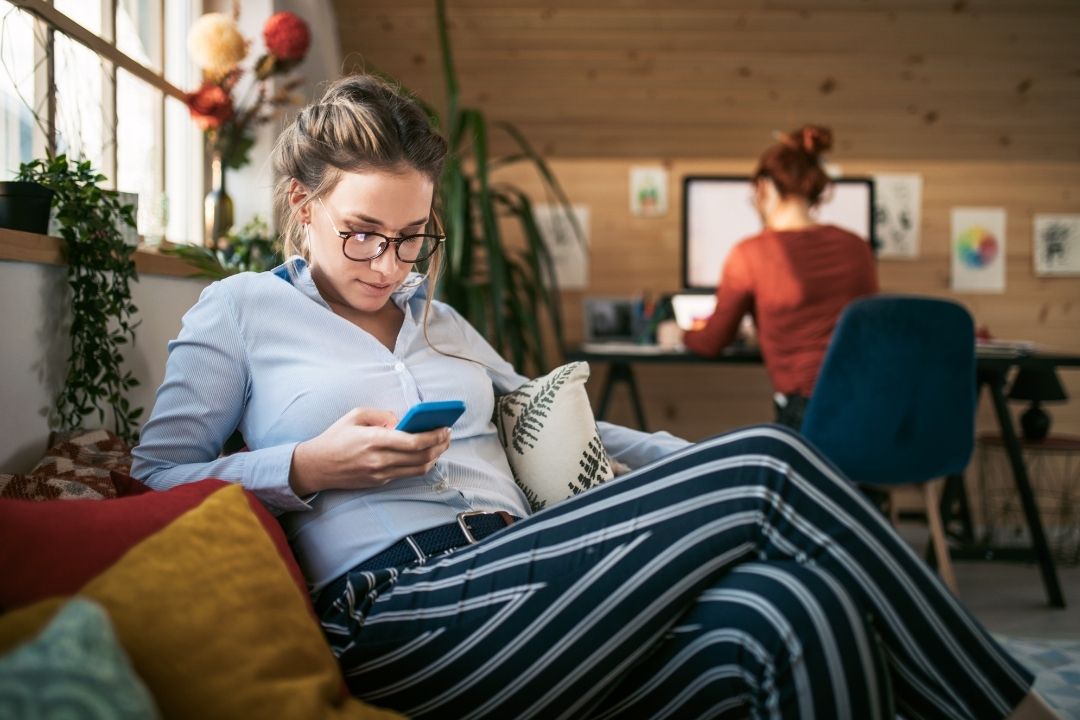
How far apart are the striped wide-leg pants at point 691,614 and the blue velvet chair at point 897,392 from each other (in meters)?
1.49

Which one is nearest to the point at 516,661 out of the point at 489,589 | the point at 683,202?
the point at 489,589

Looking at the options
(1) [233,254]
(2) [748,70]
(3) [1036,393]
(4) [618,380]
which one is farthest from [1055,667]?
(2) [748,70]

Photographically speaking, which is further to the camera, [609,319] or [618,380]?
[609,319]

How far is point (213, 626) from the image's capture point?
783mm

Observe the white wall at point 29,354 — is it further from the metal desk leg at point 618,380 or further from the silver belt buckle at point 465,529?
the metal desk leg at point 618,380

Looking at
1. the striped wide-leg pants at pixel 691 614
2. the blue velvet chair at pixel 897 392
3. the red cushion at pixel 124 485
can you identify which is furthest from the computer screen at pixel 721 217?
the red cushion at pixel 124 485

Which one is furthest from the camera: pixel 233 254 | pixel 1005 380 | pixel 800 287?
pixel 1005 380

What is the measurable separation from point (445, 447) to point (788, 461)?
0.42 metres

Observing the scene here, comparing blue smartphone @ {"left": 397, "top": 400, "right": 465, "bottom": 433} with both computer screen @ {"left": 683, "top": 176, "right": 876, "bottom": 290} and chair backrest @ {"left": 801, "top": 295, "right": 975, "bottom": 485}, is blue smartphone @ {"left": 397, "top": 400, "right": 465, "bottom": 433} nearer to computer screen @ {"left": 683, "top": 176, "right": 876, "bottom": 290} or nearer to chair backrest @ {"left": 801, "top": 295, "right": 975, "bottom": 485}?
chair backrest @ {"left": 801, "top": 295, "right": 975, "bottom": 485}

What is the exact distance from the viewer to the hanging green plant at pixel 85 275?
1556mm

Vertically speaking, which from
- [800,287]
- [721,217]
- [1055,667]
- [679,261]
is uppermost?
[721,217]

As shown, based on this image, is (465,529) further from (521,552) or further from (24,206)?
(24,206)

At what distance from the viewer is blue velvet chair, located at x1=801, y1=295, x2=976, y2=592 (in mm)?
2473

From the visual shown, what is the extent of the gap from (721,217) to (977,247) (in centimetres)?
111
